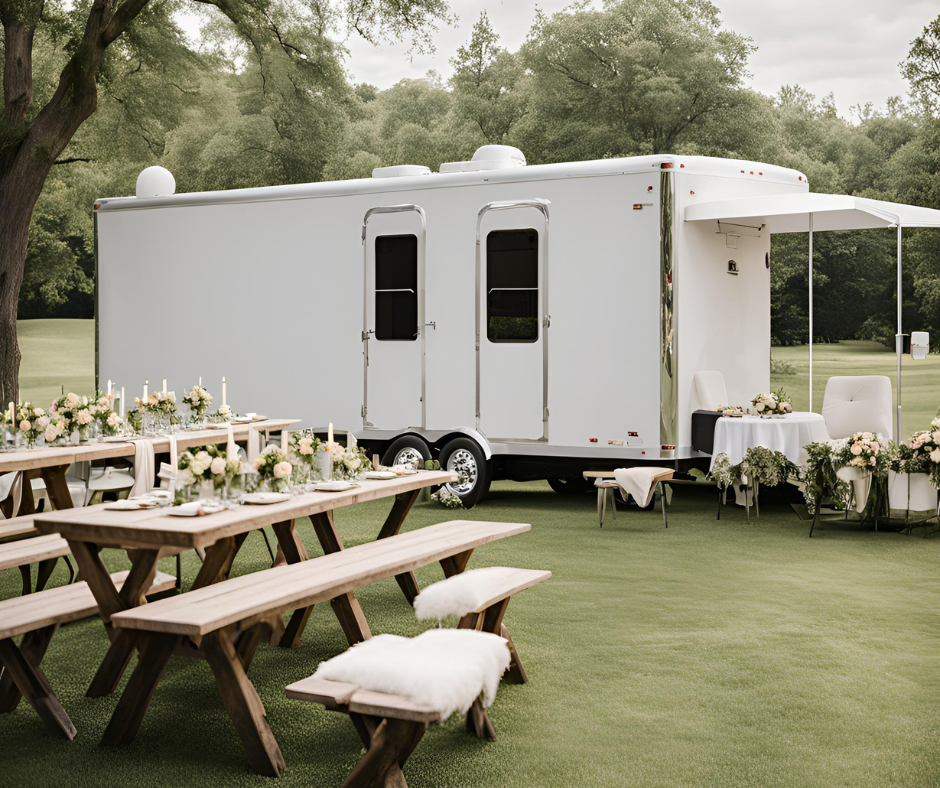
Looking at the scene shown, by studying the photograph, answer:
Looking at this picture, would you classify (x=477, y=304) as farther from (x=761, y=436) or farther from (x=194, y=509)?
(x=194, y=509)

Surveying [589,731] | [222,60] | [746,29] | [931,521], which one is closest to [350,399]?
[931,521]

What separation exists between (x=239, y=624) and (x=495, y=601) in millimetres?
978

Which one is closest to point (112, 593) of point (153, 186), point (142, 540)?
point (142, 540)

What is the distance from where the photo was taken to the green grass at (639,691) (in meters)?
3.88

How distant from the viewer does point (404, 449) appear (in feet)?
32.9

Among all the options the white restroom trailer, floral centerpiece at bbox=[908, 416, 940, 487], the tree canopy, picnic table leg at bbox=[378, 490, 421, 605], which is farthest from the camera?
the tree canopy

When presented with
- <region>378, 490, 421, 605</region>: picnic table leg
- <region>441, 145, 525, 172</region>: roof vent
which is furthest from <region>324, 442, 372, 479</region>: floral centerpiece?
<region>441, 145, 525, 172</region>: roof vent

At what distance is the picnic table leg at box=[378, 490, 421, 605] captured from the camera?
6.20 m

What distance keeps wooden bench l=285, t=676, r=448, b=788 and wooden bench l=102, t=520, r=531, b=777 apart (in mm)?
467

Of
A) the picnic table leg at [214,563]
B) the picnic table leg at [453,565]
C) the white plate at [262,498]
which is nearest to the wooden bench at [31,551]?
the picnic table leg at [214,563]

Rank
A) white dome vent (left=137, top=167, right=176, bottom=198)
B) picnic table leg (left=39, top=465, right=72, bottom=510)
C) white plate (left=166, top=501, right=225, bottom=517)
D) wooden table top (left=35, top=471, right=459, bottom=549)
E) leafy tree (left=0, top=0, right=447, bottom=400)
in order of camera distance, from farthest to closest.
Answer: leafy tree (left=0, top=0, right=447, bottom=400), white dome vent (left=137, top=167, right=176, bottom=198), picnic table leg (left=39, top=465, right=72, bottom=510), white plate (left=166, top=501, right=225, bottom=517), wooden table top (left=35, top=471, right=459, bottom=549)

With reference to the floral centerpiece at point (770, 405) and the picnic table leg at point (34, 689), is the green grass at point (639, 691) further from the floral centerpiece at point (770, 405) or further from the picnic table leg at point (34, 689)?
the floral centerpiece at point (770, 405)

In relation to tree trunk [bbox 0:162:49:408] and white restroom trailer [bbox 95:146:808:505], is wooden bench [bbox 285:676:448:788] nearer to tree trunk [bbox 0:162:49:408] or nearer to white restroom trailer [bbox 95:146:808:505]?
white restroom trailer [bbox 95:146:808:505]

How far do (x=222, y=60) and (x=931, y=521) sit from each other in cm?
1629
